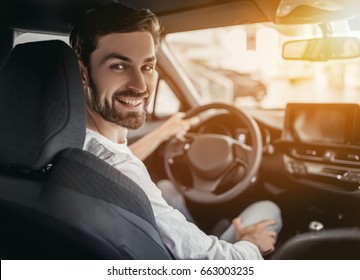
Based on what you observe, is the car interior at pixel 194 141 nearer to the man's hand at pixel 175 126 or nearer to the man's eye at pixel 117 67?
the man's hand at pixel 175 126

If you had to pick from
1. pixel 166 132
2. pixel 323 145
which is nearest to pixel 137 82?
pixel 166 132

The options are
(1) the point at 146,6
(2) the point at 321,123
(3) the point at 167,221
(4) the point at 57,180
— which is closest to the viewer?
(4) the point at 57,180

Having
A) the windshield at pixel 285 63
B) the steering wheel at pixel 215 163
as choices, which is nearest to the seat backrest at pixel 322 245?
the steering wheel at pixel 215 163

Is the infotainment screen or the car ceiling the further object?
the infotainment screen

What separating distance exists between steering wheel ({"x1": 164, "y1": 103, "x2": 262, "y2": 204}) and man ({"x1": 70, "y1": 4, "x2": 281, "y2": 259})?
441 millimetres

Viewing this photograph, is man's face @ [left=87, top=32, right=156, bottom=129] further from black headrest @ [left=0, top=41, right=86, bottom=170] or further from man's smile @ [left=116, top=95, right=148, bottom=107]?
black headrest @ [left=0, top=41, right=86, bottom=170]

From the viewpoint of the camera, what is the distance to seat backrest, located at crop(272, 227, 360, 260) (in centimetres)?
153

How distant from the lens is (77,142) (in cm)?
110

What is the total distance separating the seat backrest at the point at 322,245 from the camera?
153cm

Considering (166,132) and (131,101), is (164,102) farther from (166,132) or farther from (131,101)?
(131,101)

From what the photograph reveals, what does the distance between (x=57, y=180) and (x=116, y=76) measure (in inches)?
18.0

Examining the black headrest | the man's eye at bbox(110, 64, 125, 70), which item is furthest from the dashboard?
the black headrest

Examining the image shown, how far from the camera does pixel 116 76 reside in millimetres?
1365
